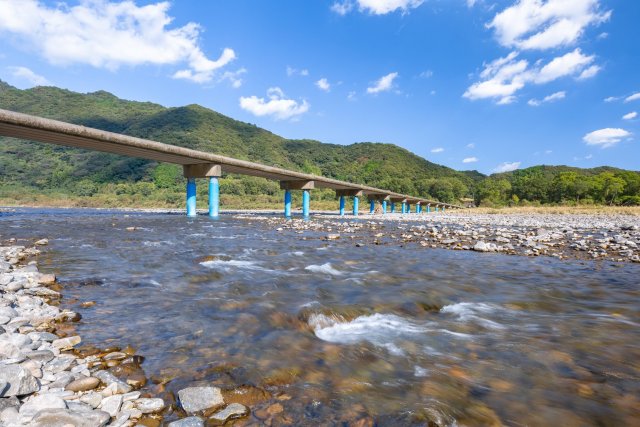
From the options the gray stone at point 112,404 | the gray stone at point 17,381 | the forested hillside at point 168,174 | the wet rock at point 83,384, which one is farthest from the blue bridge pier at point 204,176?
the forested hillside at point 168,174

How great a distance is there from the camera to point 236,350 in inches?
145

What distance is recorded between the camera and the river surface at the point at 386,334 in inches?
111

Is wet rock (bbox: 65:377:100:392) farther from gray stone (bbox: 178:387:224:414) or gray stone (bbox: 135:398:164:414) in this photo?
gray stone (bbox: 178:387:224:414)

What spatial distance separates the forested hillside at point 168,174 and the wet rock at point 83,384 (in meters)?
91.5

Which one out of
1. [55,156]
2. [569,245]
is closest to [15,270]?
[569,245]

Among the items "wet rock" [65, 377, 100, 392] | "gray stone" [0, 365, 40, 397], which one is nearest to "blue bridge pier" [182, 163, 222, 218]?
"wet rock" [65, 377, 100, 392]

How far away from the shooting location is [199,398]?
266 cm

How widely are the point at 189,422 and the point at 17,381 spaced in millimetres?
1323

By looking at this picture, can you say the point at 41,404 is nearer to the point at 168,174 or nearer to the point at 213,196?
the point at 213,196

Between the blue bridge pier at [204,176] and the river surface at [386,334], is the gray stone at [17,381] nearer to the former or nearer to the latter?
the river surface at [386,334]

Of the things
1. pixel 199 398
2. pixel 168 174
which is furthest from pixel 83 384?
pixel 168 174

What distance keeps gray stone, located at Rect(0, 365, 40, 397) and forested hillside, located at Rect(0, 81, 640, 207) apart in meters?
91.7

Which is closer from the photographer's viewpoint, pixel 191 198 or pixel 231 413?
pixel 231 413

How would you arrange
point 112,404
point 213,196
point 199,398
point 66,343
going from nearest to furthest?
1. point 112,404
2. point 199,398
3. point 66,343
4. point 213,196
